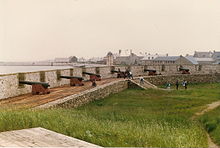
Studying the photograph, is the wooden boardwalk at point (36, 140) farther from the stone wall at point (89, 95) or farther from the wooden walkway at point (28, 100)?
the stone wall at point (89, 95)

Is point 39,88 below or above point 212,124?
above

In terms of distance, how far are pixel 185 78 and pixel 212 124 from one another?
19.8 metres

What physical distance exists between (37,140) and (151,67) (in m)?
25.3

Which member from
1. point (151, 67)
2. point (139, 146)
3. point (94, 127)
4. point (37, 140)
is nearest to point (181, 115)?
point (94, 127)

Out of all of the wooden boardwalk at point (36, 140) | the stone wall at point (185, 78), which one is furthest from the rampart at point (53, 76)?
the wooden boardwalk at point (36, 140)

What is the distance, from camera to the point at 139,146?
4.62 meters

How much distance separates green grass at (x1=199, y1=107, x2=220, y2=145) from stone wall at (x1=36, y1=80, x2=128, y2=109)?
5192mm

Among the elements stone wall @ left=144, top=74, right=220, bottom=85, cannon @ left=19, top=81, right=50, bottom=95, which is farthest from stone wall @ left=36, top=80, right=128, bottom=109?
stone wall @ left=144, top=74, right=220, bottom=85

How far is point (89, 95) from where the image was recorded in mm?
13852

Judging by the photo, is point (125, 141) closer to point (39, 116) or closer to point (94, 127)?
point (94, 127)

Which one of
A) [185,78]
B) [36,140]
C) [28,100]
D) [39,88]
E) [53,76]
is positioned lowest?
[185,78]

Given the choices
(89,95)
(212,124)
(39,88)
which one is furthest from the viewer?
(89,95)

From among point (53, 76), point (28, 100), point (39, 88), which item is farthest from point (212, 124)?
point (53, 76)

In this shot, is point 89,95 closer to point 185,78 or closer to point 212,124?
point 212,124
